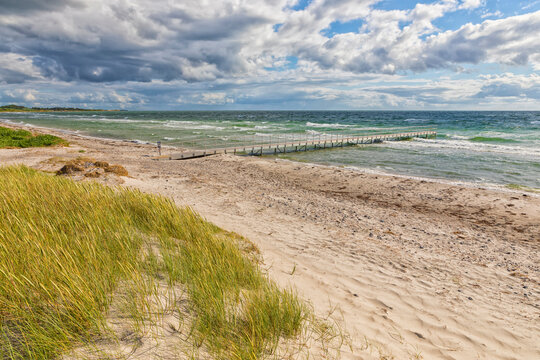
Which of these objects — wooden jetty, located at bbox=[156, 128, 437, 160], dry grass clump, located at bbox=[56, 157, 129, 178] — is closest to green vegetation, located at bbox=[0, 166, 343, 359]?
dry grass clump, located at bbox=[56, 157, 129, 178]

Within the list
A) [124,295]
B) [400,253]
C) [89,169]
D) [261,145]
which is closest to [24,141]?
[89,169]

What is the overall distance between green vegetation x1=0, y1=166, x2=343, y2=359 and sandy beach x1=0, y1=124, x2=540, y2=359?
3.21 feet

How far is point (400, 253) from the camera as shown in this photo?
6.84 metres

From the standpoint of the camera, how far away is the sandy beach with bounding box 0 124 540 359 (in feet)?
13.3

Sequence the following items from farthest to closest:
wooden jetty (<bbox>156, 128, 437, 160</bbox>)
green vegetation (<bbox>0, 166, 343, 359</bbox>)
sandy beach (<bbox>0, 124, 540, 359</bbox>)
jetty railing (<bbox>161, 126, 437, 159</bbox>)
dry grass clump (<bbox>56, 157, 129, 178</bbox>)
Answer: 1. jetty railing (<bbox>161, 126, 437, 159</bbox>)
2. wooden jetty (<bbox>156, 128, 437, 160</bbox>)
3. dry grass clump (<bbox>56, 157, 129, 178</bbox>)
4. sandy beach (<bbox>0, 124, 540, 359</bbox>)
5. green vegetation (<bbox>0, 166, 343, 359</bbox>)

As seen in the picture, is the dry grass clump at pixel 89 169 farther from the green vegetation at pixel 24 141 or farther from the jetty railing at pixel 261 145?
the green vegetation at pixel 24 141

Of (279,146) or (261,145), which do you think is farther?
(279,146)

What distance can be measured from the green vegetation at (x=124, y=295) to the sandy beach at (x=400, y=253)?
3.21 ft

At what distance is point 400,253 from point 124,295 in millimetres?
6085

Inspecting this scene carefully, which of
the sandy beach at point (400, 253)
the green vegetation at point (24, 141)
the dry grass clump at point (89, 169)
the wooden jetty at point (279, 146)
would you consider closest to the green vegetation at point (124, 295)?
the sandy beach at point (400, 253)

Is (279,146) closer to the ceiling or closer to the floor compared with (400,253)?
closer to the ceiling

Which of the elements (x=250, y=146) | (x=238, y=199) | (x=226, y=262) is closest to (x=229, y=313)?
(x=226, y=262)

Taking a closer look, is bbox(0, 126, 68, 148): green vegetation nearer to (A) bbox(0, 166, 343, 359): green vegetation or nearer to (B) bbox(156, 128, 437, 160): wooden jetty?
(B) bbox(156, 128, 437, 160): wooden jetty

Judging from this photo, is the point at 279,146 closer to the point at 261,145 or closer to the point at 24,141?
the point at 261,145
